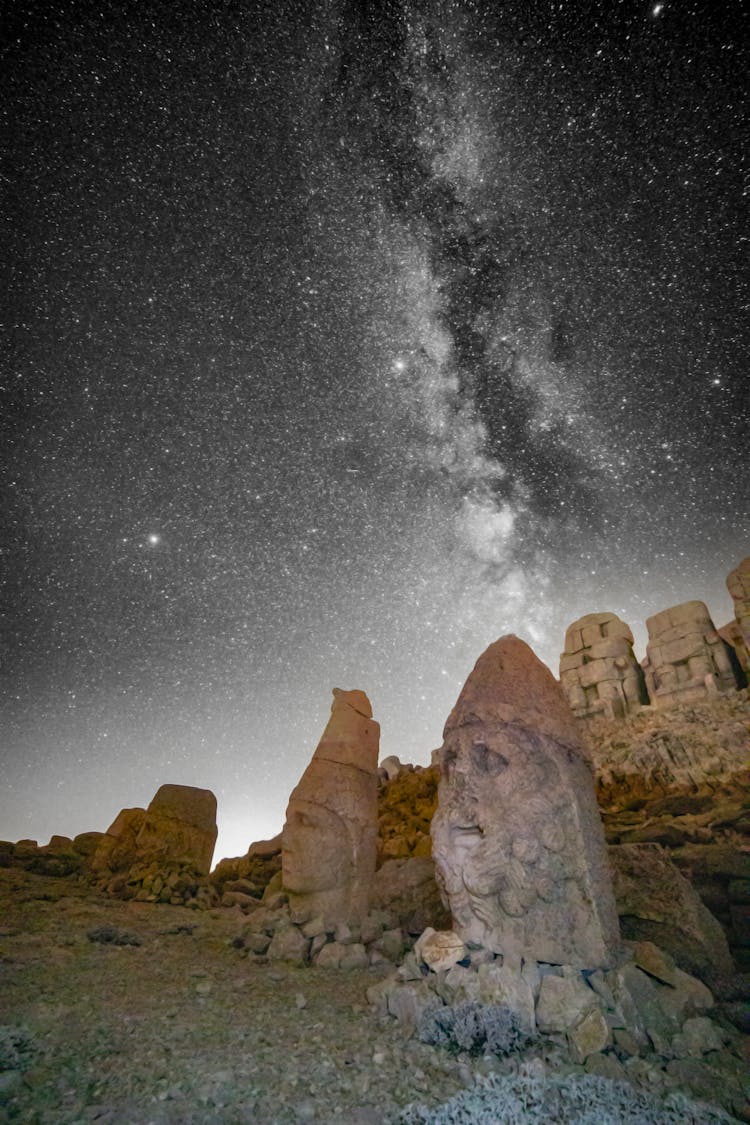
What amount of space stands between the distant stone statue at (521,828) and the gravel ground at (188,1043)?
156 centimetres

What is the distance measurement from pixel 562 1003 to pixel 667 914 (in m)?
2.69

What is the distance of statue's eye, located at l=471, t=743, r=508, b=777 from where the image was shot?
6.47 m

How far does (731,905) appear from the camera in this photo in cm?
757

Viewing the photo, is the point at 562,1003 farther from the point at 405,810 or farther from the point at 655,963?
the point at 405,810

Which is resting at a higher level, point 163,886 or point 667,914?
point 163,886

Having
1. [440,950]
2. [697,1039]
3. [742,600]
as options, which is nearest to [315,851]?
[440,950]

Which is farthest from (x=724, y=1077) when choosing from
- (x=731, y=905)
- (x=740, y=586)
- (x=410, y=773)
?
(x=740, y=586)

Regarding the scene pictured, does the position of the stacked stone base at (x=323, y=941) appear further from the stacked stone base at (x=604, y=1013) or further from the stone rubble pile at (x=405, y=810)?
the stone rubble pile at (x=405, y=810)

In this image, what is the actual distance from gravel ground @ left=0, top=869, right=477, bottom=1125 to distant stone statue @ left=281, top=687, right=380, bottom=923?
4.98 feet

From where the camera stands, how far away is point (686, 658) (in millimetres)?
26500

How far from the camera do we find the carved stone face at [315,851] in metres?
8.88

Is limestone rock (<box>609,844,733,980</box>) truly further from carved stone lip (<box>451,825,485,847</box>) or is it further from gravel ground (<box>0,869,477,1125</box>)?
gravel ground (<box>0,869,477,1125</box>)

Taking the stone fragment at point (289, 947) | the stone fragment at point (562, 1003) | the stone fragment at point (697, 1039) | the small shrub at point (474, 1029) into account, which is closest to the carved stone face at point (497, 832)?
the stone fragment at point (562, 1003)

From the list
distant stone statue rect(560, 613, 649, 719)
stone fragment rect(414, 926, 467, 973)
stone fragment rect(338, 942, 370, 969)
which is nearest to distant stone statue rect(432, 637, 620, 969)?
stone fragment rect(414, 926, 467, 973)
